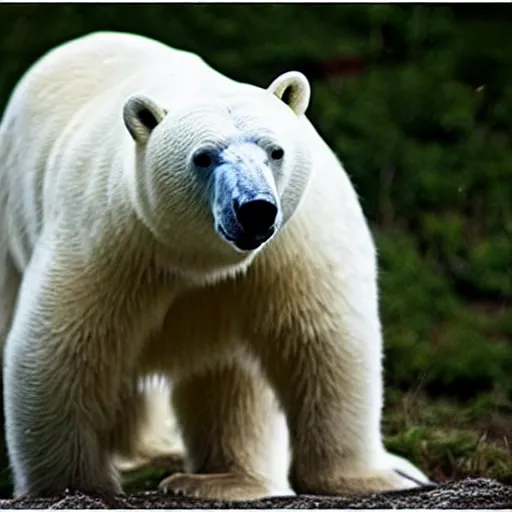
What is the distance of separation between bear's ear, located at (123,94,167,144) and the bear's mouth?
352 millimetres

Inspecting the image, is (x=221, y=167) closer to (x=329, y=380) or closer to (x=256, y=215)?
(x=256, y=215)

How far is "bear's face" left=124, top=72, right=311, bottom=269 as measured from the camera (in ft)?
10.7

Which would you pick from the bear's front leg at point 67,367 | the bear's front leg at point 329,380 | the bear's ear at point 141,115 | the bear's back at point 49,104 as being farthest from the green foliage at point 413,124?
the bear's ear at point 141,115

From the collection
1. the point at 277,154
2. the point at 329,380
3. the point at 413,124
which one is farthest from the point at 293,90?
the point at 413,124

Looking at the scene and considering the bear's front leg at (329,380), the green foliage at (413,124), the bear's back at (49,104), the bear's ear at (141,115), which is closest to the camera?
the bear's ear at (141,115)

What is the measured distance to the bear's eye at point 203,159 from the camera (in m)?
3.37

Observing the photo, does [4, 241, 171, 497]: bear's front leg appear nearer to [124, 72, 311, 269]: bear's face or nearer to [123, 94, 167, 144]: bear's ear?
[124, 72, 311, 269]: bear's face

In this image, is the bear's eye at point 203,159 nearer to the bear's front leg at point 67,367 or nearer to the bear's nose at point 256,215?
the bear's nose at point 256,215

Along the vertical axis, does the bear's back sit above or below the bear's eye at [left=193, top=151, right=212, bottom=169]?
above

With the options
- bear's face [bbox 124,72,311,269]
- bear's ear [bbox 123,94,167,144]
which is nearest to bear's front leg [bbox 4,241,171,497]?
bear's face [bbox 124,72,311,269]

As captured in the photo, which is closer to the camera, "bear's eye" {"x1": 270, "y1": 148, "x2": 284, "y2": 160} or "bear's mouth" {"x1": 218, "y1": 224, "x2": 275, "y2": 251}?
"bear's mouth" {"x1": 218, "y1": 224, "x2": 275, "y2": 251}

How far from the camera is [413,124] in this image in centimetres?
757

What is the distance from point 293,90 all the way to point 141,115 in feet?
1.12

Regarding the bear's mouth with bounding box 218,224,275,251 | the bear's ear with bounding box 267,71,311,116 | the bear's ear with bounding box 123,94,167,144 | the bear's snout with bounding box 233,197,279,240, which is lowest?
the bear's mouth with bounding box 218,224,275,251
